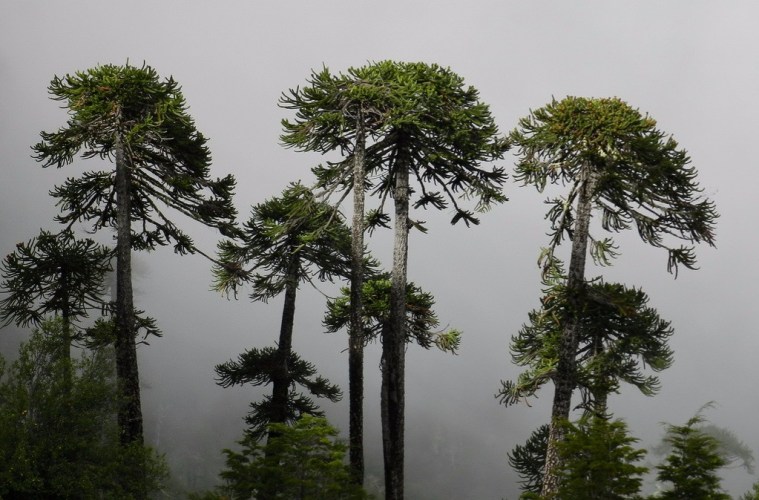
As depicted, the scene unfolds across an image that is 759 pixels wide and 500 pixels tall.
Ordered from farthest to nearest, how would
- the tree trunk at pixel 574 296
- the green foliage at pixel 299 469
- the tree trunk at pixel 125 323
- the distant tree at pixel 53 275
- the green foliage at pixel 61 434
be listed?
the distant tree at pixel 53 275
the tree trunk at pixel 125 323
the tree trunk at pixel 574 296
the green foliage at pixel 61 434
the green foliage at pixel 299 469

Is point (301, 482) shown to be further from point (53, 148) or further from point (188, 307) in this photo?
point (188, 307)

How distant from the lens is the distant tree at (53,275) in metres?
19.0

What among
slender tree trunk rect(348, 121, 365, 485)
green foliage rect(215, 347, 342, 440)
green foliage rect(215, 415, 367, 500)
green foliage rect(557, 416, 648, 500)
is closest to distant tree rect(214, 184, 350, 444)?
green foliage rect(215, 347, 342, 440)

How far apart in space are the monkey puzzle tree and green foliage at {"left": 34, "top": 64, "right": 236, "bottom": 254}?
13.2ft

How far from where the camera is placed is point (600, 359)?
18.8 metres

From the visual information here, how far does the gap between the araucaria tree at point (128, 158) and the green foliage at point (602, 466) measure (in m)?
11.8

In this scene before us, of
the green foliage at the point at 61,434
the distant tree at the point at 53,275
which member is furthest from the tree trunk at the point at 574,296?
the distant tree at the point at 53,275

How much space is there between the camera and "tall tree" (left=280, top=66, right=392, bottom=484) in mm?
18266

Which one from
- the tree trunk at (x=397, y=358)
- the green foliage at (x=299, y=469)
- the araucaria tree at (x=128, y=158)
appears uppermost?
the araucaria tree at (x=128, y=158)

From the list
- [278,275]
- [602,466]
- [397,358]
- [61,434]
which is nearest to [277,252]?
[278,275]

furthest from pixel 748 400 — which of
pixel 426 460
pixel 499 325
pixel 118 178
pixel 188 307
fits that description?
pixel 118 178

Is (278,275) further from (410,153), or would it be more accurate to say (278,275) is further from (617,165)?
(617,165)

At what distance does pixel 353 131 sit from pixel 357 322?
6088 millimetres

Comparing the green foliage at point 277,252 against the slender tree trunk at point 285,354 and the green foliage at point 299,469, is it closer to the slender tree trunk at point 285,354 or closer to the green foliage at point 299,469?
the slender tree trunk at point 285,354
